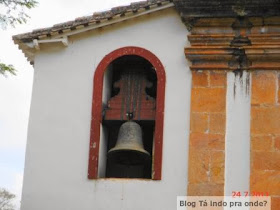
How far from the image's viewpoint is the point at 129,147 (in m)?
9.75

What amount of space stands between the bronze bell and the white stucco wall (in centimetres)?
43

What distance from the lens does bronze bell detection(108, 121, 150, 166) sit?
9.80m

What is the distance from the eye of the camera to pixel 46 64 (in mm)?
10398

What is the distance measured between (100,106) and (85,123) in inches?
13.0

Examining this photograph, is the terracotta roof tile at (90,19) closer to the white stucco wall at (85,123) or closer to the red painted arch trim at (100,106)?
the white stucco wall at (85,123)

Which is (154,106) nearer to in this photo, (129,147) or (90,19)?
(129,147)

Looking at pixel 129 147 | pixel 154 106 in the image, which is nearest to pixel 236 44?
pixel 154 106

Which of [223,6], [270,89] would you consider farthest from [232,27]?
[270,89]

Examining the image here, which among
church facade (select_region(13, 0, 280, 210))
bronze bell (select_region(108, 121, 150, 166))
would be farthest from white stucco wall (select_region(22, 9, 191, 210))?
bronze bell (select_region(108, 121, 150, 166))

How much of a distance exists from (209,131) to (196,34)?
1.45 metres

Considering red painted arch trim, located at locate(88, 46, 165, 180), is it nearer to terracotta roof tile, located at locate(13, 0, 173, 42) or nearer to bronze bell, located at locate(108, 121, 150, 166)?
bronze bell, located at locate(108, 121, 150, 166)

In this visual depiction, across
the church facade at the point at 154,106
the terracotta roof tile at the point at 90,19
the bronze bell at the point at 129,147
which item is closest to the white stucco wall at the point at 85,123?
the church facade at the point at 154,106

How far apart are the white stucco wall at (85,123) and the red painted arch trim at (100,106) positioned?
7 cm

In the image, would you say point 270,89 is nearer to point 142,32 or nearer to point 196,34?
point 196,34
